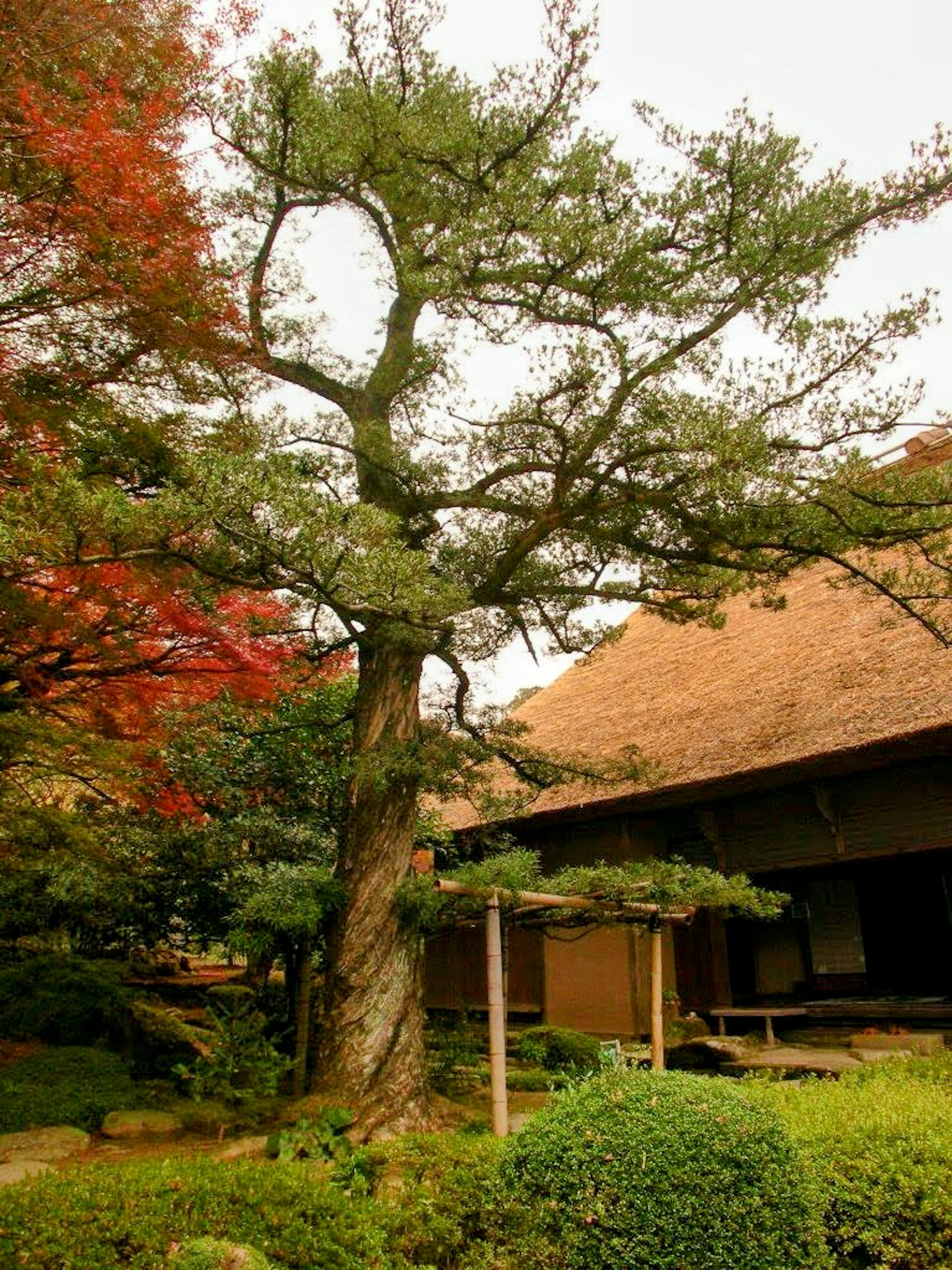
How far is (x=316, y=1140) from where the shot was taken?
671 centimetres

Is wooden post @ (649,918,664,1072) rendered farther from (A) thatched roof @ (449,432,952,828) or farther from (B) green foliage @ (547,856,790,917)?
(A) thatched roof @ (449,432,952,828)

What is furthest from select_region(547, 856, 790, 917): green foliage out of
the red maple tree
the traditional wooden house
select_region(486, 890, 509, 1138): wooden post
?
the red maple tree

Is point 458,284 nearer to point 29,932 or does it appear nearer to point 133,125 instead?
point 133,125

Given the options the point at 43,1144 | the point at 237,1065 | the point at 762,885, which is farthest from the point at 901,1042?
the point at 43,1144

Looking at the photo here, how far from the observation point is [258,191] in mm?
9977

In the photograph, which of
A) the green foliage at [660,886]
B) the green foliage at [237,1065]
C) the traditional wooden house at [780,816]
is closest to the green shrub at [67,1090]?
the green foliage at [237,1065]

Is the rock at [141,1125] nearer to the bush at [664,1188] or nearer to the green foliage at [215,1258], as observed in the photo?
the green foliage at [215,1258]

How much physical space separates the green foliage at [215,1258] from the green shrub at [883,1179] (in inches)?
108

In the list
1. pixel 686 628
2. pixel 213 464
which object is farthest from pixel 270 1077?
pixel 686 628

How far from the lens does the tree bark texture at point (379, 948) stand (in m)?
7.46

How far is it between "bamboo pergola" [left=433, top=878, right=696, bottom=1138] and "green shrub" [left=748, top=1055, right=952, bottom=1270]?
174 centimetres

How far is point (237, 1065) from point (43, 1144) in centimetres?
148

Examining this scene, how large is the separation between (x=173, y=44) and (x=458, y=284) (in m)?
4.52

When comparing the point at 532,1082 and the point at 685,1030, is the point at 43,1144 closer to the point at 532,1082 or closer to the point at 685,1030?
the point at 532,1082
